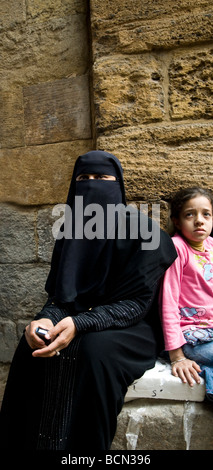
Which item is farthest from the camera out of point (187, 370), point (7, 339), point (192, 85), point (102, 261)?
point (7, 339)

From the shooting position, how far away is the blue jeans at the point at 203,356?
1597mm

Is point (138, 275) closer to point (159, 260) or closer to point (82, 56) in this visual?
point (159, 260)

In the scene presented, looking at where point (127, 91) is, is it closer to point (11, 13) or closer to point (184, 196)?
point (184, 196)

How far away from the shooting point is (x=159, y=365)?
178 centimetres

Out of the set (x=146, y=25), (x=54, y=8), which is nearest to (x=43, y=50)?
(x=54, y=8)

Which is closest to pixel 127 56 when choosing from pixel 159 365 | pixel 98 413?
pixel 159 365

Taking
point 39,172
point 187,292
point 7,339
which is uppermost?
point 39,172

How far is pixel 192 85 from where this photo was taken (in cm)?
212

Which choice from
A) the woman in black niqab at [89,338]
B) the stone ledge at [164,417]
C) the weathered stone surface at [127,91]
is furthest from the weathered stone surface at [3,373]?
the weathered stone surface at [127,91]

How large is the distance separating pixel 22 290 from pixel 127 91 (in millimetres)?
1634

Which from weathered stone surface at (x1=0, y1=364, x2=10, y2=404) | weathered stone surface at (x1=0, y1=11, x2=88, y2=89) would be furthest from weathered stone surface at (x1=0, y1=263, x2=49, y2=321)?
weathered stone surface at (x1=0, y1=11, x2=88, y2=89)
